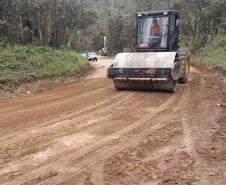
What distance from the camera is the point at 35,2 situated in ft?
83.6

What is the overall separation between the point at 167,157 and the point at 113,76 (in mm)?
7998

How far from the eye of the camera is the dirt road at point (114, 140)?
19.9 feet

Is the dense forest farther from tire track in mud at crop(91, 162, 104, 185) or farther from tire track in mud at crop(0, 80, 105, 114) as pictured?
tire track in mud at crop(91, 162, 104, 185)

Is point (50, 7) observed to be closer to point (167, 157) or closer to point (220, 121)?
point (220, 121)

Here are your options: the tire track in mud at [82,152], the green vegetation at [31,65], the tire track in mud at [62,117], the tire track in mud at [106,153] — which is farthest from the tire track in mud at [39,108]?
the green vegetation at [31,65]

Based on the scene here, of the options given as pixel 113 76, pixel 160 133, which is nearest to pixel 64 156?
pixel 160 133

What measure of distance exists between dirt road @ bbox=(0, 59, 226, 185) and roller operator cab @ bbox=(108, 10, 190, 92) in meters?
1.13

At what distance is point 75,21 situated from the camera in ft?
115

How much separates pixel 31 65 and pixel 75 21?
57.6ft

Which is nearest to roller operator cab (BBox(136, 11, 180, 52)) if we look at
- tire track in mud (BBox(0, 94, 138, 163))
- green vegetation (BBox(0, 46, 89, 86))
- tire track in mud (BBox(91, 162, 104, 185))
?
green vegetation (BBox(0, 46, 89, 86))

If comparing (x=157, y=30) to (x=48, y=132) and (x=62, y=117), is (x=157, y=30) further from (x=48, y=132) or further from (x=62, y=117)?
(x=48, y=132)

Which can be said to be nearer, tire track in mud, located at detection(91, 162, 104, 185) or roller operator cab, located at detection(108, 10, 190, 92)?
tire track in mud, located at detection(91, 162, 104, 185)

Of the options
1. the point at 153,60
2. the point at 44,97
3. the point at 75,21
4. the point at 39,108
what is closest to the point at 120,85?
the point at 153,60

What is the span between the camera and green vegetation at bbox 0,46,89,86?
16.1m
